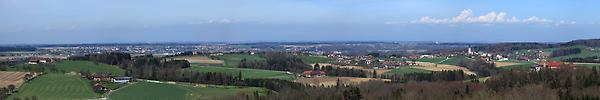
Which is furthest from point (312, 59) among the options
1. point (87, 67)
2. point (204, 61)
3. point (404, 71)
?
point (87, 67)

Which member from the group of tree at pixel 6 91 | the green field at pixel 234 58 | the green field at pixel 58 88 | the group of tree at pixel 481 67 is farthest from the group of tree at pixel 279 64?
the group of tree at pixel 6 91

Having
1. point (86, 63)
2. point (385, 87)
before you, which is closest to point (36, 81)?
point (86, 63)

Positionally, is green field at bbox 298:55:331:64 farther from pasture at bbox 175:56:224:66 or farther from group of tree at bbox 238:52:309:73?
pasture at bbox 175:56:224:66

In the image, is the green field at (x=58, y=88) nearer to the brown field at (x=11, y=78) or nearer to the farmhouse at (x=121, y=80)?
the brown field at (x=11, y=78)

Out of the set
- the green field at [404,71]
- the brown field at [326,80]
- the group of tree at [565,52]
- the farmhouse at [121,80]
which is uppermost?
the group of tree at [565,52]

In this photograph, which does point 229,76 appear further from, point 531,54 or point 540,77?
point 531,54
